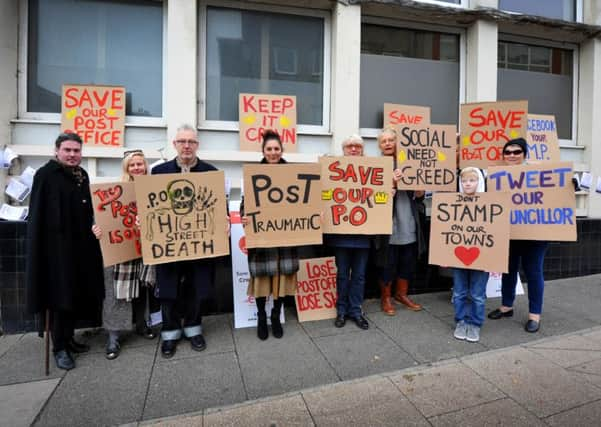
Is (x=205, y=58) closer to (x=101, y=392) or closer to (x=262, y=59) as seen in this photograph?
(x=262, y=59)

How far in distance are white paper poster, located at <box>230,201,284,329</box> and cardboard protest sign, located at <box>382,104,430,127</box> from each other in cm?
267

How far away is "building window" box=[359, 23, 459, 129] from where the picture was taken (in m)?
5.20

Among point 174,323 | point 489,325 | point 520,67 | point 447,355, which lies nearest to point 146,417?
point 174,323

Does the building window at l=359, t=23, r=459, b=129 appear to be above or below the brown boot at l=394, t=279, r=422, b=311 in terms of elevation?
above

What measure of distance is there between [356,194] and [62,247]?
2.74 metres

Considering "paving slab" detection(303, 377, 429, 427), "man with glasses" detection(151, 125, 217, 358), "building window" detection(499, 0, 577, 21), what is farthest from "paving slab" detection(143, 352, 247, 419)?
"building window" detection(499, 0, 577, 21)

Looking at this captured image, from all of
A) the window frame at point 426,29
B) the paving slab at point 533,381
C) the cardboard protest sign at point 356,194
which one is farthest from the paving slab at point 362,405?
the window frame at point 426,29

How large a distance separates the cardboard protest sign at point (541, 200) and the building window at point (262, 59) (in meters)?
2.65

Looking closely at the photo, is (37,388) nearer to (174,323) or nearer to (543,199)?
(174,323)

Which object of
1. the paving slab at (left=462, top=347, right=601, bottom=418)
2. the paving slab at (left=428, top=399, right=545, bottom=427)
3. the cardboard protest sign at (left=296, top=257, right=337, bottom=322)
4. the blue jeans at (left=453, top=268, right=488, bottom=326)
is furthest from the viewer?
the cardboard protest sign at (left=296, top=257, right=337, bottom=322)

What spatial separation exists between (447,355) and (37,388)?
353cm

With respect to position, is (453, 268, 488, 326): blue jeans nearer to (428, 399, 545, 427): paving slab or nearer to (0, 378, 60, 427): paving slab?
(428, 399, 545, 427): paving slab

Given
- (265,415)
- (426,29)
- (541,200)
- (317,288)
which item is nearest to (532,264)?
(541,200)

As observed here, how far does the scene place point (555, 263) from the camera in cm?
559
